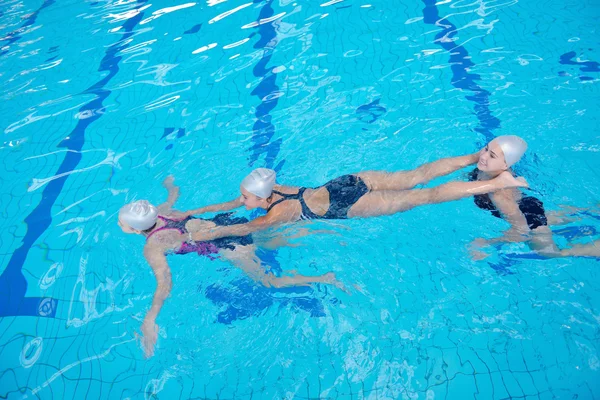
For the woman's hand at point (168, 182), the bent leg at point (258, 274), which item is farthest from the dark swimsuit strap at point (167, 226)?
the woman's hand at point (168, 182)

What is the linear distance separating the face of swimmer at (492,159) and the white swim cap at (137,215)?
2.71m

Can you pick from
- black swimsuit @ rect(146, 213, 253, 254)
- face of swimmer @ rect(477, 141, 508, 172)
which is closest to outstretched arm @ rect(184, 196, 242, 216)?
black swimsuit @ rect(146, 213, 253, 254)

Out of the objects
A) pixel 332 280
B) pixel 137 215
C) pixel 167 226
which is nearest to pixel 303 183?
pixel 332 280

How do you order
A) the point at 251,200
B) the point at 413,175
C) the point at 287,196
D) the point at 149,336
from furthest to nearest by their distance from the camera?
1. the point at 413,175
2. the point at 287,196
3. the point at 251,200
4. the point at 149,336

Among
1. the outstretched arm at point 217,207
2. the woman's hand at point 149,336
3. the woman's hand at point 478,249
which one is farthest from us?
the outstretched arm at point 217,207

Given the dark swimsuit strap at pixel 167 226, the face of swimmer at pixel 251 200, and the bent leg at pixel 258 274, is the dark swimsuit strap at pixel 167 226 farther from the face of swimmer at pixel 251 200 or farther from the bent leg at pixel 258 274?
the face of swimmer at pixel 251 200

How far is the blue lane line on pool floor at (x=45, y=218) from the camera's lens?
4.01 metres

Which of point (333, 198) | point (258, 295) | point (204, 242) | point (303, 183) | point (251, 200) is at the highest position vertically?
point (251, 200)

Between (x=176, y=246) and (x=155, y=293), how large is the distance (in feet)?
1.48

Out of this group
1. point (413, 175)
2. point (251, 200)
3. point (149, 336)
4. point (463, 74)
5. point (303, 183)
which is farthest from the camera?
point (463, 74)

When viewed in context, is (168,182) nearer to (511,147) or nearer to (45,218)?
(45,218)

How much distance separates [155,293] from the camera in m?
3.53

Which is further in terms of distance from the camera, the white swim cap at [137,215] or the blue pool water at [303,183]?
the white swim cap at [137,215]

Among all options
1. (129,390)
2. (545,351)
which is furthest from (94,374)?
(545,351)
